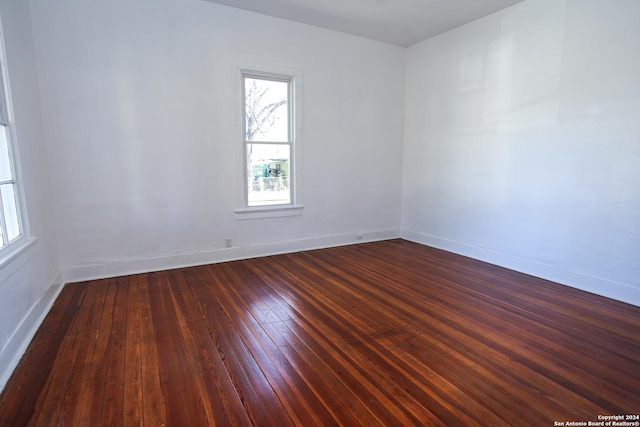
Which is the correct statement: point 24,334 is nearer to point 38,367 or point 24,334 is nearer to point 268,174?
point 38,367

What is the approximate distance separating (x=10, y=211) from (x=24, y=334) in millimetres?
905

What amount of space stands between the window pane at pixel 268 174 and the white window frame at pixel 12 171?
234 cm

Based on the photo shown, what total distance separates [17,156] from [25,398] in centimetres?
180

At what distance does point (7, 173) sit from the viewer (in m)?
2.43

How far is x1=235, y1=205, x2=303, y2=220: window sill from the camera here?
439 centimetres

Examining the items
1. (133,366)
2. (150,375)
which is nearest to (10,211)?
(133,366)

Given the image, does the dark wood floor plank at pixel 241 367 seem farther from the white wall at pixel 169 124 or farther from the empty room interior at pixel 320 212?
the white wall at pixel 169 124

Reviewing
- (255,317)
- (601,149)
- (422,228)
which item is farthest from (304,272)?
(601,149)

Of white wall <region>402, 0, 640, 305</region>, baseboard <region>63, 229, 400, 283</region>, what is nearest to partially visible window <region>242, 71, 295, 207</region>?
baseboard <region>63, 229, 400, 283</region>

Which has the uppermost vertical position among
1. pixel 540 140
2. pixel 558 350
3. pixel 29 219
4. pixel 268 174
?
pixel 540 140

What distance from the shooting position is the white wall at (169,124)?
11.2 ft

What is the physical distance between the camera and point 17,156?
2.56 meters

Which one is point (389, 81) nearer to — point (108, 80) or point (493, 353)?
point (108, 80)

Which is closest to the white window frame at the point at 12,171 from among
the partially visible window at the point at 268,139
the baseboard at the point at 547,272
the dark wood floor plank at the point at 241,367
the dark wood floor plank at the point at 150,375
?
the dark wood floor plank at the point at 150,375
